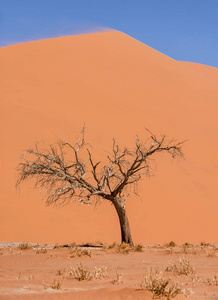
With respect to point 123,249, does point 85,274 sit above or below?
below

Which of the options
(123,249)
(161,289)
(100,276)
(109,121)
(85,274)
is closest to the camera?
(161,289)

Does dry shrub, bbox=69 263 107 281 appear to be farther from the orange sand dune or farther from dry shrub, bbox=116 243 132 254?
the orange sand dune

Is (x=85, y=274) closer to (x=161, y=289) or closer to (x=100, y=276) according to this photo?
(x=100, y=276)

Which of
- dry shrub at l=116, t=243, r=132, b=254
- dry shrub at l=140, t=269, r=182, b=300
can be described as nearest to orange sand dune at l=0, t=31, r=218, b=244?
dry shrub at l=116, t=243, r=132, b=254

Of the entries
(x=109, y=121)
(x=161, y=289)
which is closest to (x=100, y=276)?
(x=161, y=289)

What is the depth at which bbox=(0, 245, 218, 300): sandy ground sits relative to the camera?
4824 mm

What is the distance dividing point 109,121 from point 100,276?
75.5ft

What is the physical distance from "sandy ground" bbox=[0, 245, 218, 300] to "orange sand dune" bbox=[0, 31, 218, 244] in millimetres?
7193

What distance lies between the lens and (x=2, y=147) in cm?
2370

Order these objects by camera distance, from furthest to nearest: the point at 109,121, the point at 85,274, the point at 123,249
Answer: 1. the point at 109,121
2. the point at 123,249
3. the point at 85,274

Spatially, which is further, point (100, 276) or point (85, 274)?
point (100, 276)

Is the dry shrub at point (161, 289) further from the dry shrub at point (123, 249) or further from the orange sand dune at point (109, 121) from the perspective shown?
the orange sand dune at point (109, 121)

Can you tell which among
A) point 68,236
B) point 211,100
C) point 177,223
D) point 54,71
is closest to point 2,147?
point 68,236

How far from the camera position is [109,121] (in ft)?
96.2
